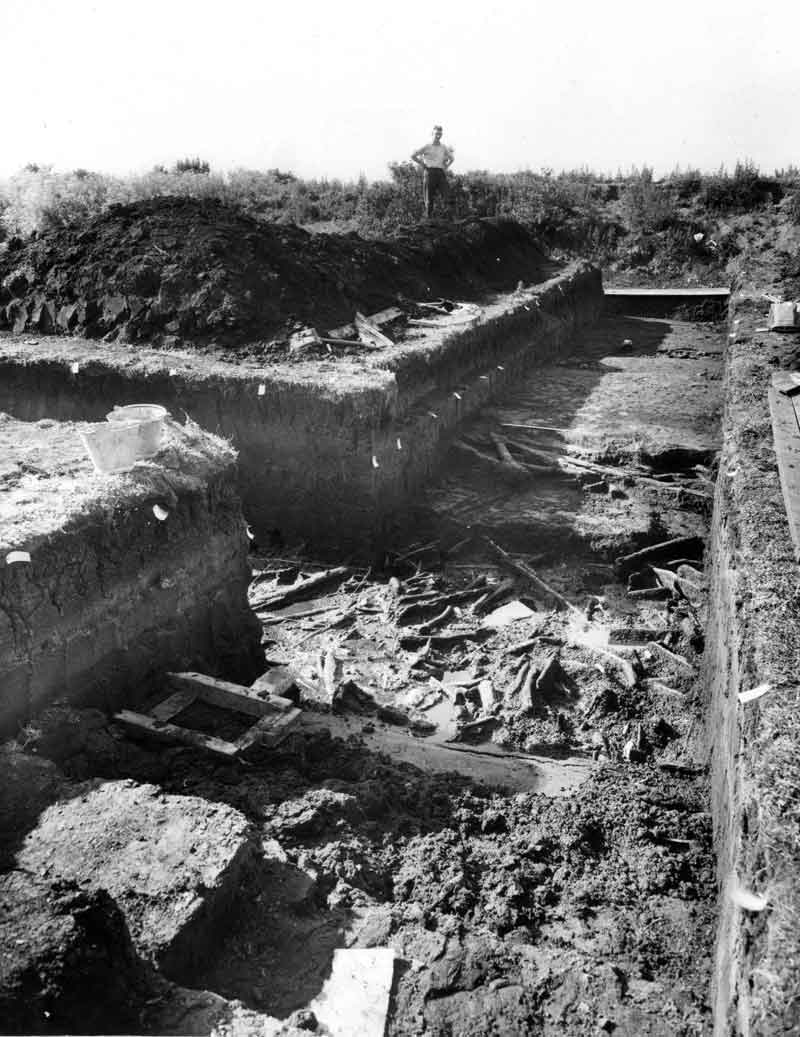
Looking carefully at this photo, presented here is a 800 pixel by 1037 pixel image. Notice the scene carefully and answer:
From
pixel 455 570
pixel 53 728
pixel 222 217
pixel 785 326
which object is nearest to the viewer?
pixel 53 728

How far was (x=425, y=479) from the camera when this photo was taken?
28.2 feet

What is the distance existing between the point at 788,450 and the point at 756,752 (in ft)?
11.6

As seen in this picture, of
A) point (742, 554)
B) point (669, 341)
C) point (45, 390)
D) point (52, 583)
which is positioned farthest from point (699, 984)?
point (669, 341)

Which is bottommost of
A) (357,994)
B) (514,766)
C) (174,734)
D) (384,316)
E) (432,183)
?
(514,766)

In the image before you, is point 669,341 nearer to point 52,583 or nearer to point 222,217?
point 222,217

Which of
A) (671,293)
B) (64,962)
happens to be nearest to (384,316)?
(64,962)

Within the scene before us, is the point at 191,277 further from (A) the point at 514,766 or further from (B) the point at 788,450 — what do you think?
(A) the point at 514,766

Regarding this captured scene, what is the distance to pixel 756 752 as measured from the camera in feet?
9.30

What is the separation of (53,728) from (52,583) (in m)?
0.73

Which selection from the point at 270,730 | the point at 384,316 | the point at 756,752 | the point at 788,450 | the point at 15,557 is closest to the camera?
the point at 756,752

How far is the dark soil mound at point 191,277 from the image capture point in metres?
9.68

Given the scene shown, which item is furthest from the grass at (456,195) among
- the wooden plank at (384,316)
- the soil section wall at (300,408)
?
the soil section wall at (300,408)

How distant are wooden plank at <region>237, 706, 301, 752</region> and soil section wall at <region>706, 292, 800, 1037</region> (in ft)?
7.58

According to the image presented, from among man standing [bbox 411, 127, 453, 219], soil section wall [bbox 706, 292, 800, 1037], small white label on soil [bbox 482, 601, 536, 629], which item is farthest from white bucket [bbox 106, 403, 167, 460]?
man standing [bbox 411, 127, 453, 219]
